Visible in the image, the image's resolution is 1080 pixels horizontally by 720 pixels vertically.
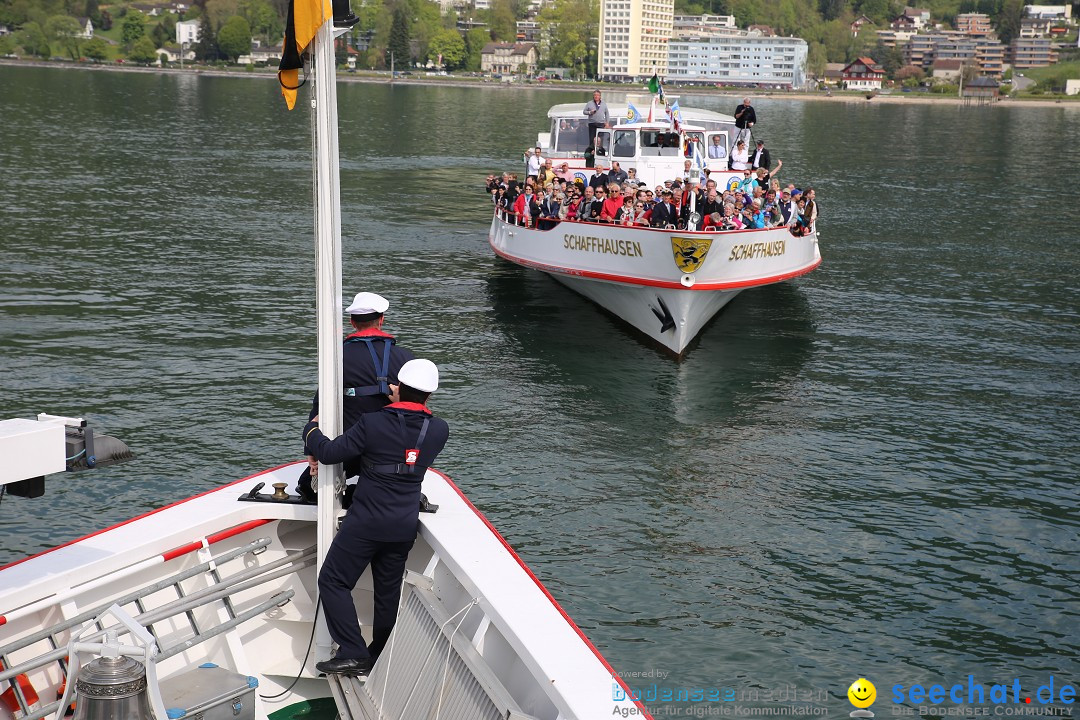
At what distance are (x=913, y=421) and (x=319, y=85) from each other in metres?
12.7

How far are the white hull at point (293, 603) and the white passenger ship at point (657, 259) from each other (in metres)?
12.4

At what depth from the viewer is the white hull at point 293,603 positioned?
571 cm

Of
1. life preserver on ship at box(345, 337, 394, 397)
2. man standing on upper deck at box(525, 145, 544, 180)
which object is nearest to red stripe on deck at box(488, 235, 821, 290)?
man standing on upper deck at box(525, 145, 544, 180)

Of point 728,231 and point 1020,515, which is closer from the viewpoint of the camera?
point 1020,515

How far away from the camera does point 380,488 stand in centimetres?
654

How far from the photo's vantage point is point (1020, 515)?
1322 cm

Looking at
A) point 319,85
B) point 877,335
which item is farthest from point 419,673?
point 877,335

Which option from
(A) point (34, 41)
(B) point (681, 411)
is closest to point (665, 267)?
(B) point (681, 411)

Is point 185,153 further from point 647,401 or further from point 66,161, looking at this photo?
point 647,401

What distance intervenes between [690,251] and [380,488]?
531 inches

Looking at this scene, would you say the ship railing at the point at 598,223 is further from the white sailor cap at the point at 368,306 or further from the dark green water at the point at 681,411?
the white sailor cap at the point at 368,306

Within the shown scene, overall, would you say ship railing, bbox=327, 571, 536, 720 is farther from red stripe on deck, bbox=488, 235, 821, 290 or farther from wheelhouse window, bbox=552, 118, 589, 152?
wheelhouse window, bbox=552, 118, 589, 152

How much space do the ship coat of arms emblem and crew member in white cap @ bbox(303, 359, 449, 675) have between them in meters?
13.0

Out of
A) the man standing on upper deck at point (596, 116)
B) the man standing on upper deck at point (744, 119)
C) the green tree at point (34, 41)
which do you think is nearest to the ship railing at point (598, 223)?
the man standing on upper deck at point (596, 116)
